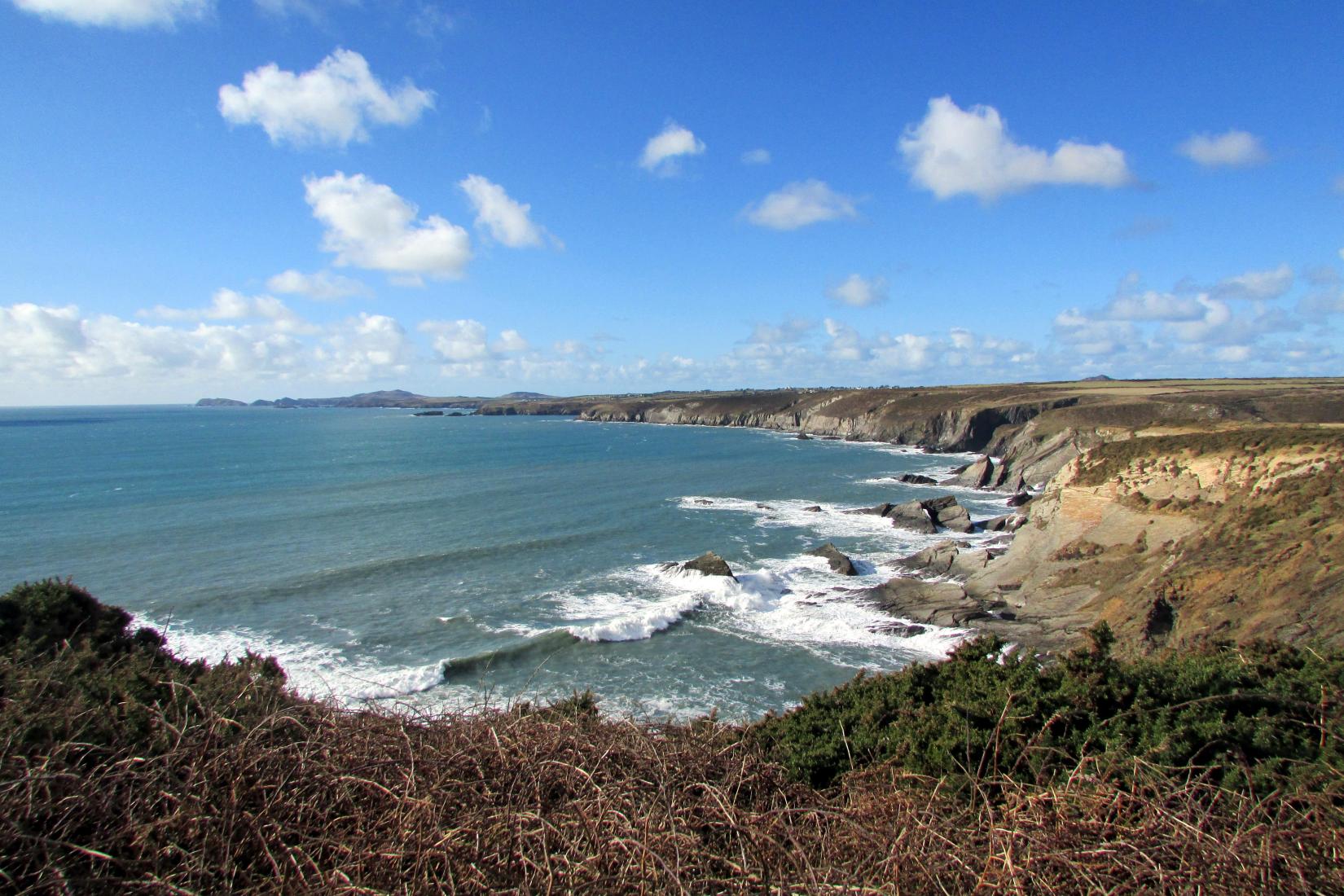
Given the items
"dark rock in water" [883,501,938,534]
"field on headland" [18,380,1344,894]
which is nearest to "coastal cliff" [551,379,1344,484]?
"dark rock in water" [883,501,938,534]

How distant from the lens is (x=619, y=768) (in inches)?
212

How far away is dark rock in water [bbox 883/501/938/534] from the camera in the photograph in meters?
41.3

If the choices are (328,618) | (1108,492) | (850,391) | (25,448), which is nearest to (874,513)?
(1108,492)

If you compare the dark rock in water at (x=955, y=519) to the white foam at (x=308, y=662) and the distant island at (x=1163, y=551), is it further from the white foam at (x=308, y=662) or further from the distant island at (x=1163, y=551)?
the white foam at (x=308, y=662)

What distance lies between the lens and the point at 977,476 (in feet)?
199

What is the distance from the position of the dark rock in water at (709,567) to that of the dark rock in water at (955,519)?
17.2 meters

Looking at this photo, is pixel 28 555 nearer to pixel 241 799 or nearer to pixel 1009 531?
pixel 241 799

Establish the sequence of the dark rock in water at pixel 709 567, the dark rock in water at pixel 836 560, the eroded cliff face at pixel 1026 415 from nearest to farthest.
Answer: the dark rock in water at pixel 709 567
the dark rock in water at pixel 836 560
the eroded cliff face at pixel 1026 415

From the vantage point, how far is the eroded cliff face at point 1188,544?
690 inches

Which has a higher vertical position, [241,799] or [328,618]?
[241,799]

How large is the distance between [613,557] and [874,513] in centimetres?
1969

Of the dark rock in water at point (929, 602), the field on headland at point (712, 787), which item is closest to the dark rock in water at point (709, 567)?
the dark rock in water at point (929, 602)

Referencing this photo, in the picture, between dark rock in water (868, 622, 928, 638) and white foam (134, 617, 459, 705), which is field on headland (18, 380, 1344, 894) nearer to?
white foam (134, 617, 459, 705)

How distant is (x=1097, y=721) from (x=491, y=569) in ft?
95.4
